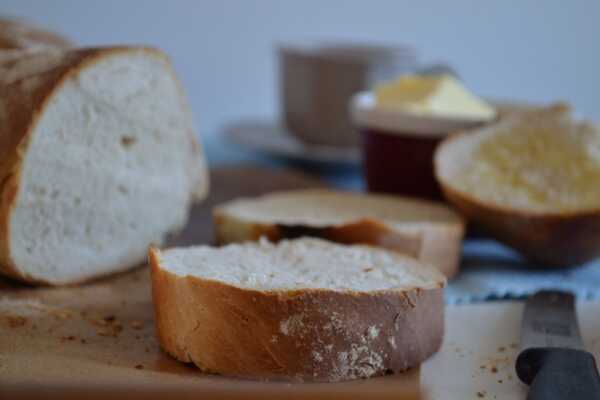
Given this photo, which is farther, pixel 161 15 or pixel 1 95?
pixel 161 15

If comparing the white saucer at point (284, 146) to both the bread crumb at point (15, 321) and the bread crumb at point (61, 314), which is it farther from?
the bread crumb at point (15, 321)

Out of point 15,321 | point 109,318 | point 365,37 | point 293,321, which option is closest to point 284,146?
point 365,37

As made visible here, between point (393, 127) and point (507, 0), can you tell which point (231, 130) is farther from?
point (507, 0)

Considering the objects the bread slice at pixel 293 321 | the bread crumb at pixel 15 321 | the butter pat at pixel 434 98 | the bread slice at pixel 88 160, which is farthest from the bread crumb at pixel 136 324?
the butter pat at pixel 434 98

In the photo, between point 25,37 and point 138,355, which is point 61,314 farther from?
point 25,37

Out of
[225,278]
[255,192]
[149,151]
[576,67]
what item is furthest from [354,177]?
[576,67]

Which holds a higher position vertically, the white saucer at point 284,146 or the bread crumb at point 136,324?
the bread crumb at point 136,324
